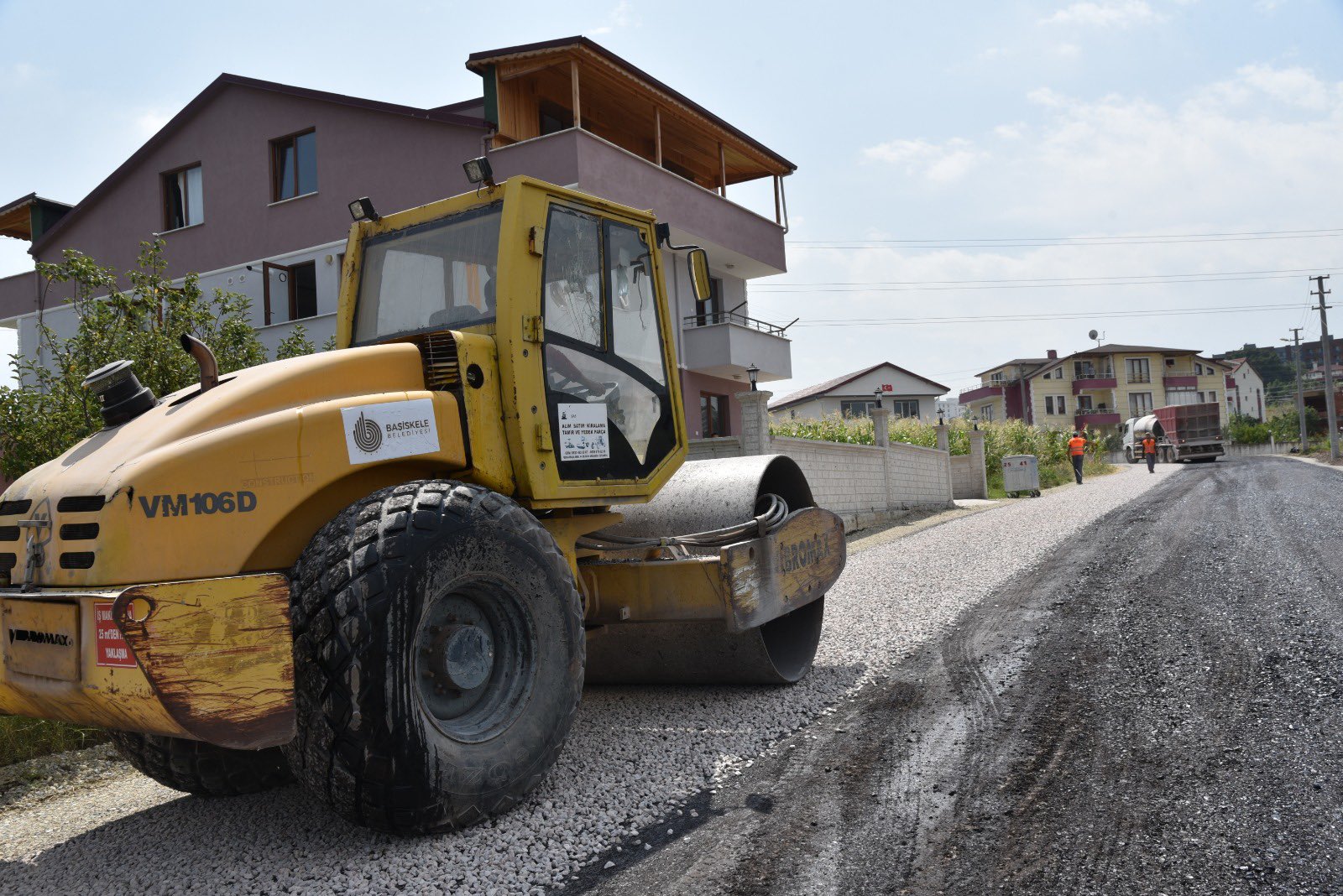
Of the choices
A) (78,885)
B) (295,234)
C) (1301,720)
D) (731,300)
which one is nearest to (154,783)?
(78,885)

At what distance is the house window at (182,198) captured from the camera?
22078mm

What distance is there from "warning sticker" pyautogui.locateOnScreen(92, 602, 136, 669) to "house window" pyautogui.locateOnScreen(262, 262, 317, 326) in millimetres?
17825

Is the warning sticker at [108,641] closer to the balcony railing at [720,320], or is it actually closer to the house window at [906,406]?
the balcony railing at [720,320]

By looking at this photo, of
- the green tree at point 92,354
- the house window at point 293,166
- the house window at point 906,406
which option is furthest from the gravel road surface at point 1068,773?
the house window at point 906,406

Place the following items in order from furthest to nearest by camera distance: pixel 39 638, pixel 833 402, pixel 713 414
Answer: pixel 833 402, pixel 713 414, pixel 39 638

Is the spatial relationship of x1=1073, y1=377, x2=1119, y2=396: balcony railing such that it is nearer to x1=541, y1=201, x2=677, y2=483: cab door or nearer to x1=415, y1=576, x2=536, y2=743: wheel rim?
x1=541, y1=201, x2=677, y2=483: cab door

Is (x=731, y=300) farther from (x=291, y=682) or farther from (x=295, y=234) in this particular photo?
(x=291, y=682)

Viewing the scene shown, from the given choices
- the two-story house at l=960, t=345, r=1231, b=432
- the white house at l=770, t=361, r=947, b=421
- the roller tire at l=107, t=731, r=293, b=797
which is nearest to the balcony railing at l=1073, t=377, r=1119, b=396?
the two-story house at l=960, t=345, r=1231, b=432

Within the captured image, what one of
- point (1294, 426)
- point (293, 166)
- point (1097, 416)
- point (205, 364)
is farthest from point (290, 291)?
point (1097, 416)

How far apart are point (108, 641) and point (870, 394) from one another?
5616 centimetres

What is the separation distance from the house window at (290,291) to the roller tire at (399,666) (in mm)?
17529

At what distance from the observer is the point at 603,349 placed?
5.10m

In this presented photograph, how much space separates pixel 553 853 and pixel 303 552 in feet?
4.74

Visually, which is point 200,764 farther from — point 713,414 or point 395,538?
point 713,414
